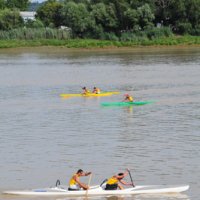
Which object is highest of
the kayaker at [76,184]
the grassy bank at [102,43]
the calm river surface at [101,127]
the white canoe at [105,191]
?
the kayaker at [76,184]

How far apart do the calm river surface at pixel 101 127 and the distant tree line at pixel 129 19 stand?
81.5ft

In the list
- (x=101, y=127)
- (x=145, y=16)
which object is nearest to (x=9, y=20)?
(x=145, y=16)

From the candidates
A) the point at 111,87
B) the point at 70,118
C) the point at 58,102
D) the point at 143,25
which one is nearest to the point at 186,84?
the point at 111,87

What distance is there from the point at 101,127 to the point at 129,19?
5526cm

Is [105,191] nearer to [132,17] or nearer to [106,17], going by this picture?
[132,17]

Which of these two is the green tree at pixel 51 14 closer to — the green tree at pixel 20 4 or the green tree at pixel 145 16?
the green tree at pixel 145 16

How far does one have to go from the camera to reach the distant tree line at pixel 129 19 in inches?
3406

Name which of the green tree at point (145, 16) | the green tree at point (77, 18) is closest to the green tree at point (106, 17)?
the green tree at point (77, 18)

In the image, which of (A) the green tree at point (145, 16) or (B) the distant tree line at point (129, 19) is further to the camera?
(B) the distant tree line at point (129, 19)

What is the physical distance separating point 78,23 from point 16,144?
194ft

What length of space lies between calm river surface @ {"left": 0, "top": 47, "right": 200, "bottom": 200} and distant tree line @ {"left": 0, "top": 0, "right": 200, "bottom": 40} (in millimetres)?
24853

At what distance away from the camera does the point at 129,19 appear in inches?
3413

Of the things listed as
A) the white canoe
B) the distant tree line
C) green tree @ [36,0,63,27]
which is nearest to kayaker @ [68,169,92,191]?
the white canoe

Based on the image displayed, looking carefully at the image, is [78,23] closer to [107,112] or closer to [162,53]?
[162,53]
